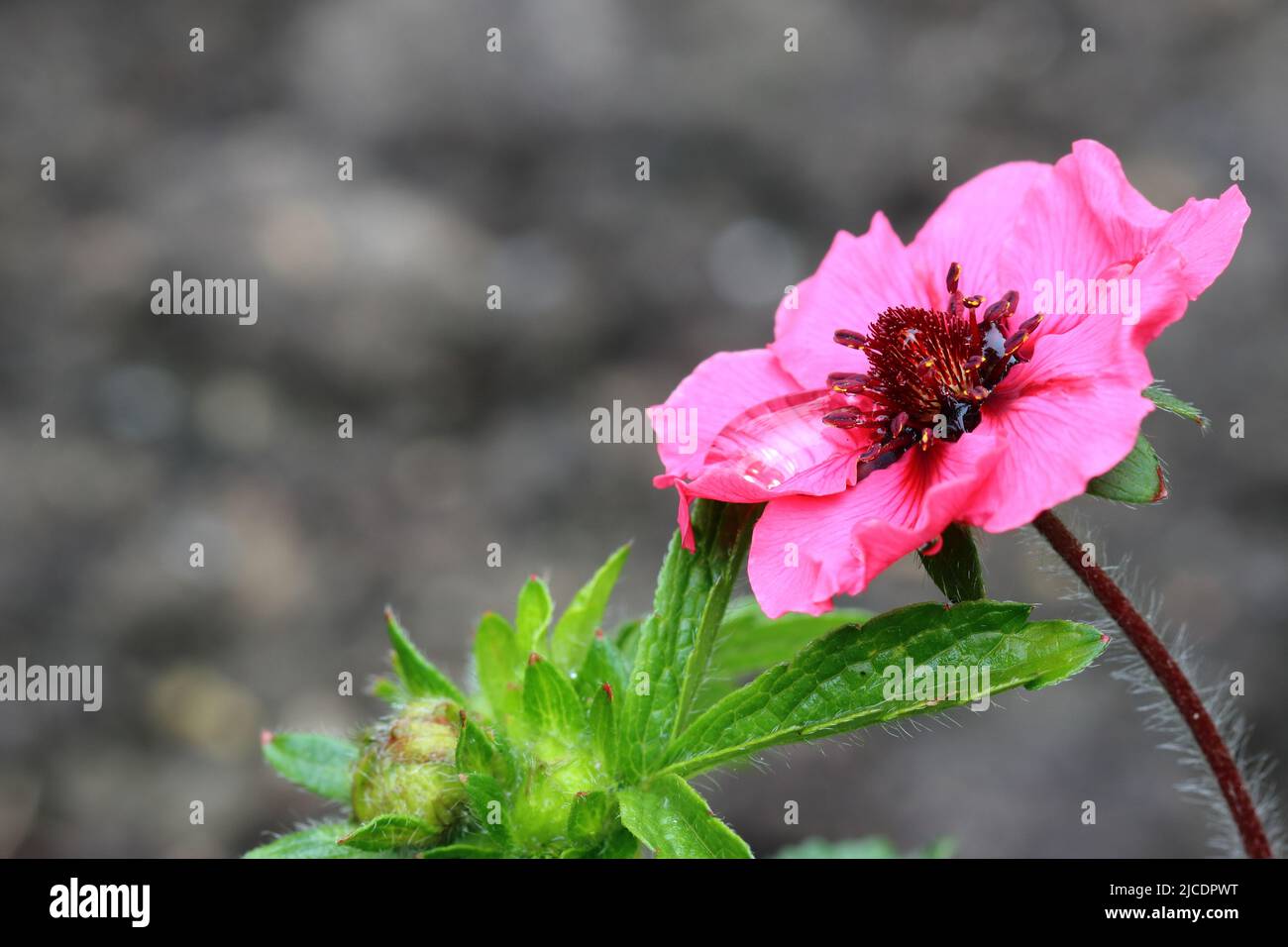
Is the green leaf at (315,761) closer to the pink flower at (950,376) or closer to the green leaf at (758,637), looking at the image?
the green leaf at (758,637)

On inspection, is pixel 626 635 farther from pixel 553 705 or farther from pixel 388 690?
pixel 388 690

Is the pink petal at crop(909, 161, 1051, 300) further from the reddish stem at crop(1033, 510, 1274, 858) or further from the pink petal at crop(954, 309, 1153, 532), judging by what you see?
the reddish stem at crop(1033, 510, 1274, 858)

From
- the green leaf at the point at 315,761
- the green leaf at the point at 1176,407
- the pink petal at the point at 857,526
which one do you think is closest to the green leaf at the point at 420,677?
the green leaf at the point at 315,761

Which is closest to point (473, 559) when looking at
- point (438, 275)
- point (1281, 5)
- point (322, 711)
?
point (322, 711)
